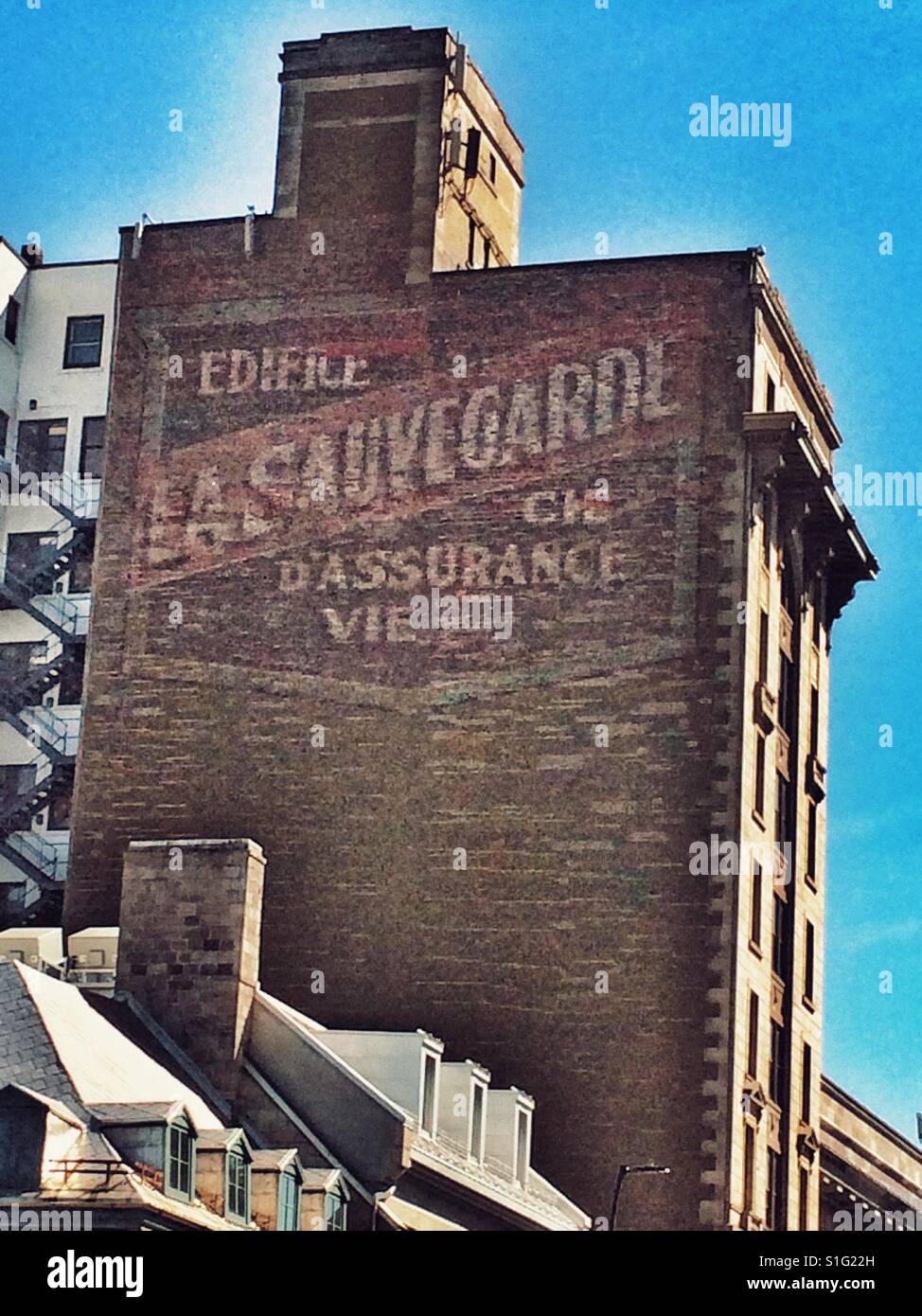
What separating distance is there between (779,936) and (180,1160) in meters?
23.9

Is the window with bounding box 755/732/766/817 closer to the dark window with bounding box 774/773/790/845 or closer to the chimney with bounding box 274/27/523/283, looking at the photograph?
the dark window with bounding box 774/773/790/845

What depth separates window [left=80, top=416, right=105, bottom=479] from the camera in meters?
66.2

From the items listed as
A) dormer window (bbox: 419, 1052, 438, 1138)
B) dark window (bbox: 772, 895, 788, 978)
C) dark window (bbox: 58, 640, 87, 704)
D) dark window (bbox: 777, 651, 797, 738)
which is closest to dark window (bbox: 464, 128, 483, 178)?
dark window (bbox: 777, 651, 797, 738)

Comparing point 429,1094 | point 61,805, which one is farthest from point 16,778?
point 429,1094

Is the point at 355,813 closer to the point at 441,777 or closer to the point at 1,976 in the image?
the point at 441,777

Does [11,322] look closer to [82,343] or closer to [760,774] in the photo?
[82,343]

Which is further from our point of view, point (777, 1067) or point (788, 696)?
point (788, 696)

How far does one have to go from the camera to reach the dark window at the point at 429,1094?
47.1 m

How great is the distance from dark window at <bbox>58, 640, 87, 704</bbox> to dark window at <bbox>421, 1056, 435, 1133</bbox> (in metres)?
16.6

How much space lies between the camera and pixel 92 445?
218ft

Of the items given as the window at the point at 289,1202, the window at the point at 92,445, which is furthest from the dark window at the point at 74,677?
the window at the point at 289,1202

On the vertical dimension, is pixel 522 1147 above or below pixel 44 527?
below

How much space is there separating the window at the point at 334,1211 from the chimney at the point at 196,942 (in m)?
3.37

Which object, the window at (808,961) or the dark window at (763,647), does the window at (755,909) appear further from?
the window at (808,961)
